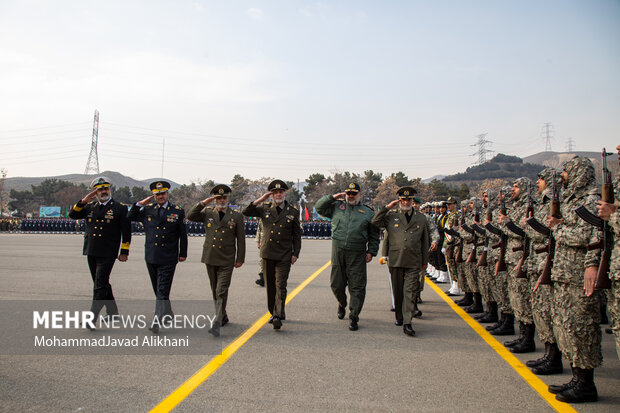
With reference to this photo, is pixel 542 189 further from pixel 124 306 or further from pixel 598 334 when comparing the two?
A: pixel 124 306

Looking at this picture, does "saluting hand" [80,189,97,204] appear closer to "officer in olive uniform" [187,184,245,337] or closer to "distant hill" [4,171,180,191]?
"officer in olive uniform" [187,184,245,337]

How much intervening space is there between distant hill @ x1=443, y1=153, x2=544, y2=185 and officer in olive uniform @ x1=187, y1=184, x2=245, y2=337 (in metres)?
116

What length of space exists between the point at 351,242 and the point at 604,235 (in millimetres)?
3513

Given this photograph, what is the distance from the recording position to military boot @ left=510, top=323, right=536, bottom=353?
5250mm

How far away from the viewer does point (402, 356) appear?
497 centimetres

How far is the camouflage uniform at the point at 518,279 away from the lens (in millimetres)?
5328

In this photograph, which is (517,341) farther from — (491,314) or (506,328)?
(491,314)

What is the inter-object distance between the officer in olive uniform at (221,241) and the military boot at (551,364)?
12.6 feet

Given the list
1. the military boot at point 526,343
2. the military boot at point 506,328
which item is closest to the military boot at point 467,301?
the military boot at point 506,328

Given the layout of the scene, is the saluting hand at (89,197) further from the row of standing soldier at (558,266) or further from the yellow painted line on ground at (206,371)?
the row of standing soldier at (558,266)

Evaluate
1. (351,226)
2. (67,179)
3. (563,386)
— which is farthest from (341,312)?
(67,179)

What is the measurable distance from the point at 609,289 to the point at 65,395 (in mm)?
4482

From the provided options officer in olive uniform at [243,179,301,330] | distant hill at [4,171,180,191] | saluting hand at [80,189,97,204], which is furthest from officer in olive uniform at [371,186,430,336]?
distant hill at [4,171,180,191]

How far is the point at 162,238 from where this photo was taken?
6277mm
